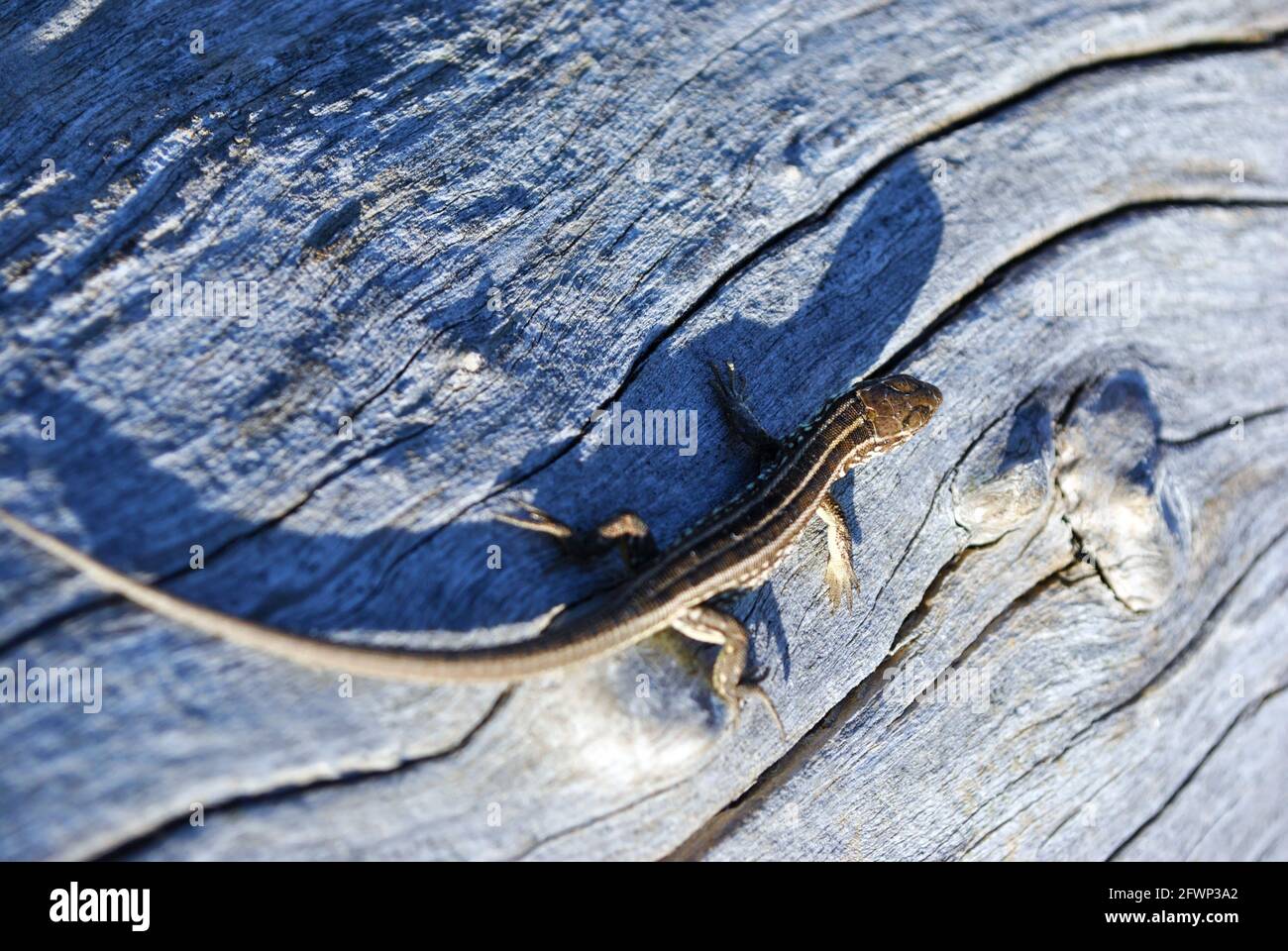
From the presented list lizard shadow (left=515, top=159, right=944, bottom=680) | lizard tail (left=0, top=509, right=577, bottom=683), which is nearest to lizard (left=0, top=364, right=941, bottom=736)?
lizard tail (left=0, top=509, right=577, bottom=683)

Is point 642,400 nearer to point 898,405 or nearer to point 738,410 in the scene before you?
point 738,410

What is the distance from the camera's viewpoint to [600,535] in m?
4.09

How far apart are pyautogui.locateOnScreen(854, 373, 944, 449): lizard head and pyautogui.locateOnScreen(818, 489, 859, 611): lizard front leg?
0.48 meters

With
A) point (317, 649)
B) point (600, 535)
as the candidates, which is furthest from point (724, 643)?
point (317, 649)

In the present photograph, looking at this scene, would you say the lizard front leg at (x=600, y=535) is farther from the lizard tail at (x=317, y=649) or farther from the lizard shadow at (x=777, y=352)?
the lizard tail at (x=317, y=649)

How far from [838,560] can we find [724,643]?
2.76 ft

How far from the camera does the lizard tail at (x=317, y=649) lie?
3.36 meters

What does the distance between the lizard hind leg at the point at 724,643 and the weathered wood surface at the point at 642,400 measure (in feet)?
0.34

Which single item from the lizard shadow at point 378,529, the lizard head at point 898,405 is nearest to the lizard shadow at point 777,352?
the lizard shadow at point 378,529

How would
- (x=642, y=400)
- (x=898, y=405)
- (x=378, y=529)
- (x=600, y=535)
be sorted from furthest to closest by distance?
1. (x=898, y=405)
2. (x=642, y=400)
3. (x=600, y=535)
4. (x=378, y=529)

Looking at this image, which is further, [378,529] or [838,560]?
[838,560]

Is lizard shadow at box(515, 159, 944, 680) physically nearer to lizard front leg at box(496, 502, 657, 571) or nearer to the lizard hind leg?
lizard front leg at box(496, 502, 657, 571)

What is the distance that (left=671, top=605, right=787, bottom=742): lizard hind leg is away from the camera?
4074 millimetres

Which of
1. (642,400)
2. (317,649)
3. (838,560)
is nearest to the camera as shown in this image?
(317,649)
